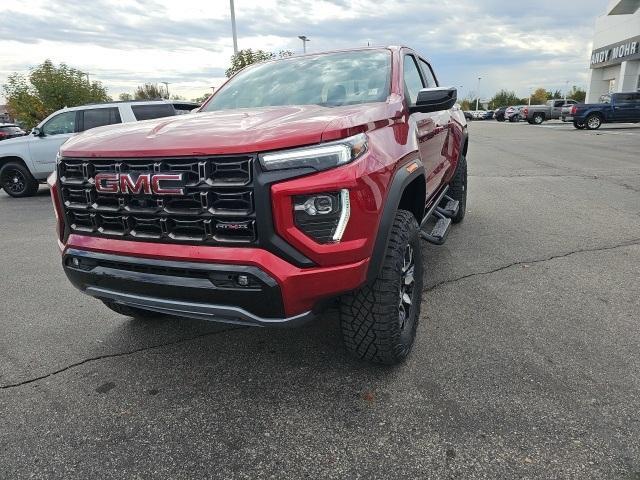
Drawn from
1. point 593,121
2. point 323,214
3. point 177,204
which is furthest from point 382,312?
point 593,121

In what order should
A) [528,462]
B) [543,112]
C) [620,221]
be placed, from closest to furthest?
[528,462] < [620,221] < [543,112]

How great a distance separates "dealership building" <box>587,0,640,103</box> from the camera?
34188mm

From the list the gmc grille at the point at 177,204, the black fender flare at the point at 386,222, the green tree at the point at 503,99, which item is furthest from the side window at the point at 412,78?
the green tree at the point at 503,99

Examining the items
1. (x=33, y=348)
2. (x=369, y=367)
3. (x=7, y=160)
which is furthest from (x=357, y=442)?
(x=7, y=160)

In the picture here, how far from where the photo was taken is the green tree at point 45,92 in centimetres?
2611

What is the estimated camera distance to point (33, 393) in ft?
9.09

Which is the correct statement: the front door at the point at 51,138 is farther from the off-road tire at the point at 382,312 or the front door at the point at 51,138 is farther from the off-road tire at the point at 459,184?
the off-road tire at the point at 382,312

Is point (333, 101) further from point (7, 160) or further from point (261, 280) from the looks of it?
point (7, 160)

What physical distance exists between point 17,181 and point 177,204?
10182 mm

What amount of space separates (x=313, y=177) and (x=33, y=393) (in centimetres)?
205

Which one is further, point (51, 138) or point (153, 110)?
point (51, 138)

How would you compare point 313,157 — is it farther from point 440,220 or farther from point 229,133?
point 440,220

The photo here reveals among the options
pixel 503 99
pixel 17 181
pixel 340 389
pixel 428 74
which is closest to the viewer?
pixel 340 389

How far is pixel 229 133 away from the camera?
7.59 ft
